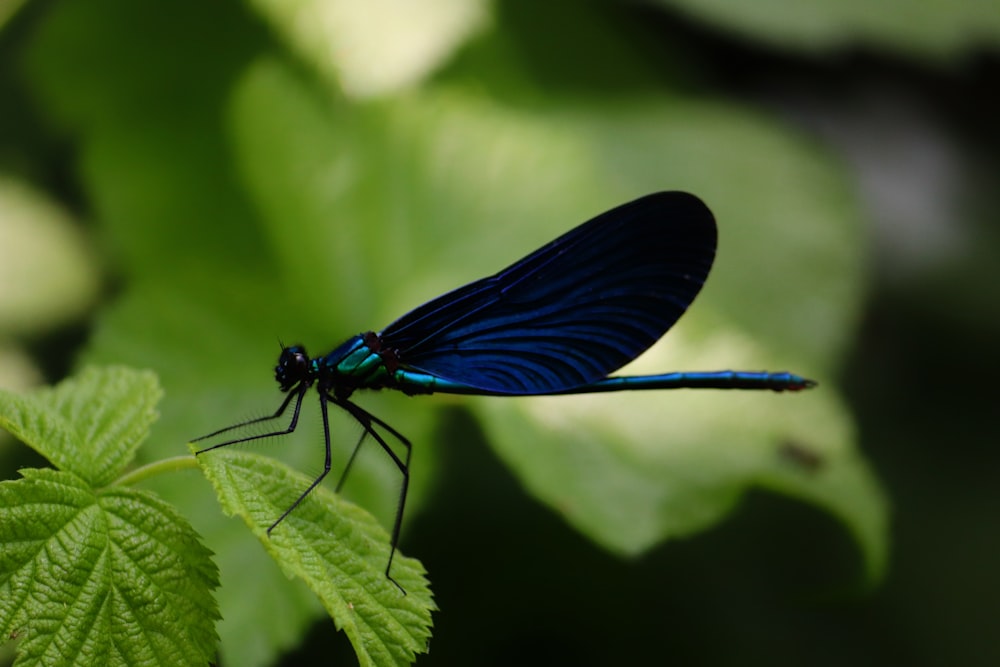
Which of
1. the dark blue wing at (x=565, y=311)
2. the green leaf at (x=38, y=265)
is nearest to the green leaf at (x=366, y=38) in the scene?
the green leaf at (x=38, y=265)

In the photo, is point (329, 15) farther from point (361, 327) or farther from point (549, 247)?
point (549, 247)

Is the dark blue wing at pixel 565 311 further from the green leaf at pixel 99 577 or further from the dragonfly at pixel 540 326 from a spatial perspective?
the green leaf at pixel 99 577

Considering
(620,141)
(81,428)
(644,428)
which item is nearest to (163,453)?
(81,428)

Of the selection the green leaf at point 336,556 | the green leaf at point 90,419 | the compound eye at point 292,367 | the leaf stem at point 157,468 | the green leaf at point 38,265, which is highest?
the green leaf at point 38,265

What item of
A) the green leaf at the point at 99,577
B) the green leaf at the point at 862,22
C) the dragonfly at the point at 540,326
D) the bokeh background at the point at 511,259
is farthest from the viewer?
the green leaf at the point at 862,22

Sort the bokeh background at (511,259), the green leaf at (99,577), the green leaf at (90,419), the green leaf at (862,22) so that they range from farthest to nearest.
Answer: the green leaf at (862,22), the bokeh background at (511,259), the green leaf at (90,419), the green leaf at (99,577)

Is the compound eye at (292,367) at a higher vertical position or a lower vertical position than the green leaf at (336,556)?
higher

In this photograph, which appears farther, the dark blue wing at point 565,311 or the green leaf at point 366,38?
the green leaf at point 366,38

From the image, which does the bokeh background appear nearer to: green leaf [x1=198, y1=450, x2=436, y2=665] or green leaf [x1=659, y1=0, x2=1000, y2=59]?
green leaf [x1=659, y1=0, x2=1000, y2=59]
